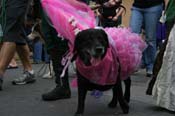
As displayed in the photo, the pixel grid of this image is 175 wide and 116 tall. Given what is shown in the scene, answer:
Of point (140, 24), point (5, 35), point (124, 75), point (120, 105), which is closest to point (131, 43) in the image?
point (124, 75)

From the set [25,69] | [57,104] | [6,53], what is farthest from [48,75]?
[57,104]

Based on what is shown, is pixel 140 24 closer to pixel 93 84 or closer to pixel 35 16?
pixel 35 16

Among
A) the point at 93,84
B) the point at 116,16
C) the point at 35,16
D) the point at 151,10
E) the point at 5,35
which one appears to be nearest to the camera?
the point at 93,84

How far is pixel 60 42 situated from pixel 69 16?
0.85 m

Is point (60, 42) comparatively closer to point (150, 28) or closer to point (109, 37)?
point (109, 37)

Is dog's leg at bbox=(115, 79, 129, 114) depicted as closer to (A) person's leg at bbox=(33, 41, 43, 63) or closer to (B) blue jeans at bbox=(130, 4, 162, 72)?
(B) blue jeans at bbox=(130, 4, 162, 72)

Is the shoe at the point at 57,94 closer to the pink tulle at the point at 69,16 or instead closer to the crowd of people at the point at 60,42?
the crowd of people at the point at 60,42

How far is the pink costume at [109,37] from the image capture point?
471cm

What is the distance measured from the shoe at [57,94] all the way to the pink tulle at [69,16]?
0.90 meters

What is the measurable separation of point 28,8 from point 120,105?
7.44ft

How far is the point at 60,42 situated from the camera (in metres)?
5.90

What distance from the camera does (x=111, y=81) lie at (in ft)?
15.8

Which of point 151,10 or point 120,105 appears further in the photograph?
point 151,10

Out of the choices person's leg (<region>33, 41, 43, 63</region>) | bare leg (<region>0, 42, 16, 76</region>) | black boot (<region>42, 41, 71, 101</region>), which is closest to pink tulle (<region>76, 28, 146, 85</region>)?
black boot (<region>42, 41, 71, 101</region>)
